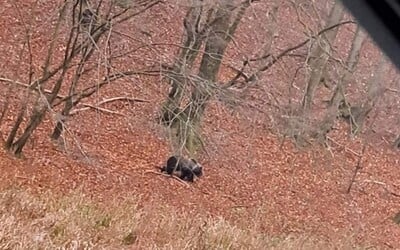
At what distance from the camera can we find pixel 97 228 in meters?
6.39

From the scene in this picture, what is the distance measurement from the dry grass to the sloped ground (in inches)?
110

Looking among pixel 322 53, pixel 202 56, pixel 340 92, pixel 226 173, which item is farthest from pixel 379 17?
pixel 226 173

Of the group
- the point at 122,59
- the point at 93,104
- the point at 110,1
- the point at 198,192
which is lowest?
the point at 198,192

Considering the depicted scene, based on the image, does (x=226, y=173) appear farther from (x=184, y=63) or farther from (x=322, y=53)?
(x=184, y=63)

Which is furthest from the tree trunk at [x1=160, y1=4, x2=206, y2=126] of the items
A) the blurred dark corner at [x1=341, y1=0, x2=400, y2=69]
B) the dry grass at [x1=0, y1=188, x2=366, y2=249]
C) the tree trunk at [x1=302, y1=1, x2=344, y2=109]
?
the blurred dark corner at [x1=341, y1=0, x2=400, y2=69]

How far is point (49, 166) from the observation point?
508 inches

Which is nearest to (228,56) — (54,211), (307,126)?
(307,126)

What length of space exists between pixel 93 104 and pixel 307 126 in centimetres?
360

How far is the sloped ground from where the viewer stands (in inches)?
493

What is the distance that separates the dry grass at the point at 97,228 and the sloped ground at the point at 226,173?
2.79 meters

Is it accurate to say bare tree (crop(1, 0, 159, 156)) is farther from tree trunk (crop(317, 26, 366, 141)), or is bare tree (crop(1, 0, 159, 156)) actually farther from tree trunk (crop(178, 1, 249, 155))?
tree trunk (crop(317, 26, 366, 141))

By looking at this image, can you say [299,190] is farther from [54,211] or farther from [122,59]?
[54,211]

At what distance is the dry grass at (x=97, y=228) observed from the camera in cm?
535

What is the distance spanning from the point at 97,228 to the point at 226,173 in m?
9.64
